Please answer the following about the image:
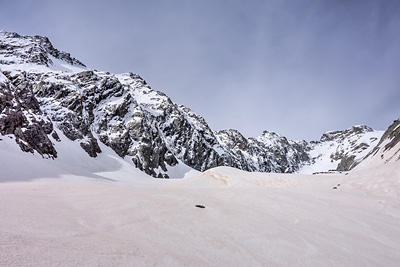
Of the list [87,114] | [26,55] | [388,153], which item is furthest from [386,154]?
[26,55]

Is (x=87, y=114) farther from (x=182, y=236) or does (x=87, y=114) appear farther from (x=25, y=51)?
(x=182, y=236)

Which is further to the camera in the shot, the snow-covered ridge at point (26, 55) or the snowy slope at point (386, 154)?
the snow-covered ridge at point (26, 55)

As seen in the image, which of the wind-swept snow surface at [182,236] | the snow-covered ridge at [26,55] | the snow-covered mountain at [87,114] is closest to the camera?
the wind-swept snow surface at [182,236]

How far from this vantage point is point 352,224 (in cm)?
464

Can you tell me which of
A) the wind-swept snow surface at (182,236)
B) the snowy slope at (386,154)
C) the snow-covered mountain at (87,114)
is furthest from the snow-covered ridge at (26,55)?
the snowy slope at (386,154)

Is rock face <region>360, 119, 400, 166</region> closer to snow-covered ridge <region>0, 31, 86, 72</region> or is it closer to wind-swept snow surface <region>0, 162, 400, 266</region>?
wind-swept snow surface <region>0, 162, 400, 266</region>

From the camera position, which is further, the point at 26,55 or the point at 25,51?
the point at 25,51

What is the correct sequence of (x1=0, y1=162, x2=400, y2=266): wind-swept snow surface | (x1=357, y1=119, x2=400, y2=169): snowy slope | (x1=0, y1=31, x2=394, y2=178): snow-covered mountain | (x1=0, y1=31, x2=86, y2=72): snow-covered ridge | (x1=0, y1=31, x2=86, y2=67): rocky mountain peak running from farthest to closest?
(x1=0, y1=31, x2=86, y2=67): rocky mountain peak
(x1=0, y1=31, x2=86, y2=72): snow-covered ridge
(x1=0, y1=31, x2=394, y2=178): snow-covered mountain
(x1=357, y1=119, x2=400, y2=169): snowy slope
(x1=0, y1=162, x2=400, y2=266): wind-swept snow surface

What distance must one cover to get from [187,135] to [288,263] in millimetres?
100724

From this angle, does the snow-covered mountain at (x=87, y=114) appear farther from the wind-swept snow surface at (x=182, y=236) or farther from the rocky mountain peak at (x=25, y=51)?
the wind-swept snow surface at (x=182, y=236)

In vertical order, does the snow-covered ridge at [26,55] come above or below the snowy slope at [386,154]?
above

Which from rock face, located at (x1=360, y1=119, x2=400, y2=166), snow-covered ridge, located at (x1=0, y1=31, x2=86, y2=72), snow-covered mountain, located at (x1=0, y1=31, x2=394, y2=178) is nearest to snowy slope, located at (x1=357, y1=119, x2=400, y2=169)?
rock face, located at (x1=360, y1=119, x2=400, y2=166)

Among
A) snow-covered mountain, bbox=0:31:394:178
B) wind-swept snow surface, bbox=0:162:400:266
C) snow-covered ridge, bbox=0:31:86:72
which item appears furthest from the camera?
snow-covered ridge, bbox=0:31:86:72

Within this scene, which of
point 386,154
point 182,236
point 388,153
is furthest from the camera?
point 386,154
